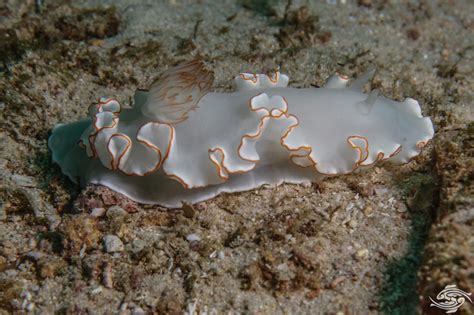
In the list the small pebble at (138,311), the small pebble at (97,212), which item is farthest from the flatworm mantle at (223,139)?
the small pebble at (138,311)

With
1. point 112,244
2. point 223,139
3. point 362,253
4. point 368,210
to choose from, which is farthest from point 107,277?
point 368,210

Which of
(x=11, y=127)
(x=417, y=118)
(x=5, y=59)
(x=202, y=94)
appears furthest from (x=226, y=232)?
(x=5, y=59)

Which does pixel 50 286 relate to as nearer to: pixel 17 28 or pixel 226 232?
pixel 226 232

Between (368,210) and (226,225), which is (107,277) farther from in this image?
(368,210)

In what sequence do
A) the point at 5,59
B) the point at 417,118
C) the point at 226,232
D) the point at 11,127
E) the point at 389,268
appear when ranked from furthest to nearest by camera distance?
the point at 5,59 → the point at 11,127 → the point at 417,118 → the point at 226,232 → the point at 389,268

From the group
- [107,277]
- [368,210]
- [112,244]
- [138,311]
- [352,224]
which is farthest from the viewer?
[368,210]

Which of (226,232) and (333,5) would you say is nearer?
(226,232)

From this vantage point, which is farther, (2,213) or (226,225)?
(2,213)

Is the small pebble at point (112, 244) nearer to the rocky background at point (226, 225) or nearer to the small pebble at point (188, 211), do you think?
the rocky background at point (226, 225)
